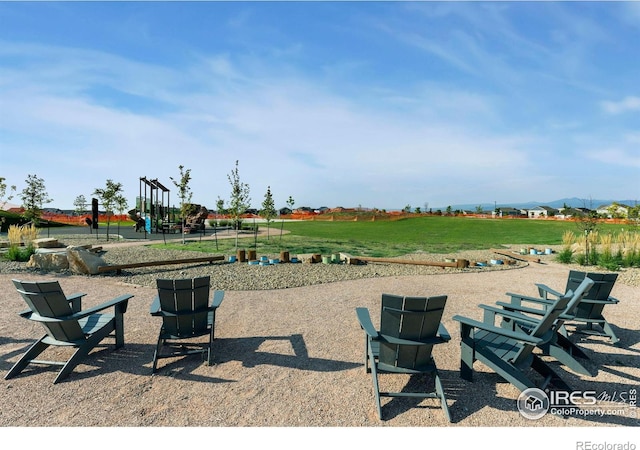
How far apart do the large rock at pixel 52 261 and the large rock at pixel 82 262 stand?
0.75 feet

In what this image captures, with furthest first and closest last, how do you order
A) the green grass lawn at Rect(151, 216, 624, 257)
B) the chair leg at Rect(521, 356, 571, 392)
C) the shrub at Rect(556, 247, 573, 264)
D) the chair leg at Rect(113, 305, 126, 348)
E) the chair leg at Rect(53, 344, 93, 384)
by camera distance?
the green grass lawn at Rect(151, 216, 624, 257), the shrub at Rect(556, 247, 573, 264), the chair leg at Rect(113, 305, 126, 348), the chair leg at Rect(53, 344, 93, 384), the chair leg at Rect(521, 356, 571, 392)

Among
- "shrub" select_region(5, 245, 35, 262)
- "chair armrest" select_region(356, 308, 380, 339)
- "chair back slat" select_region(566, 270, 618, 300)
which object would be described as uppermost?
"chair back slat" select_region(566, 270, 618, 300)

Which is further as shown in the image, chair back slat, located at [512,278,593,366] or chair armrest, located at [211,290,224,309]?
chair armrest, located at [211,290,224,309]

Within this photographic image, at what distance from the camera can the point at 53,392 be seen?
358cm

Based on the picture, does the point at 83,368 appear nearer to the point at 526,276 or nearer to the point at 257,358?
the point at 257,358

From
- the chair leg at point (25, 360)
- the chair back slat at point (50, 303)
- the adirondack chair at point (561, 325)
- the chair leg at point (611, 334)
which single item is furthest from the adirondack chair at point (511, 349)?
the chair leg at point (25, 360)

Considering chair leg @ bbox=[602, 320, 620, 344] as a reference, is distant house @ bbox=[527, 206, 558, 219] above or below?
above

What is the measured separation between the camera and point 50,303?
3.84 metres

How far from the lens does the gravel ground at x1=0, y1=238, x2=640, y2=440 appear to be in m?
3.20

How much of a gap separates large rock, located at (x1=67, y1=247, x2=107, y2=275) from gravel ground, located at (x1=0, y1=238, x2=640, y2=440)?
87.8 inches

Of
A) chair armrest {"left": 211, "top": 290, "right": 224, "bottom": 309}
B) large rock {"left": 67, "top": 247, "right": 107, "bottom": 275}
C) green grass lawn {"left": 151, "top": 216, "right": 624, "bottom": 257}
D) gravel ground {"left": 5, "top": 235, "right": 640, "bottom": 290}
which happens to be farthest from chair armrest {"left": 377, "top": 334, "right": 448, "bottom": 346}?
green grass lawn {"left": 151, "top": 216, "right": 624, "bottom": 257}

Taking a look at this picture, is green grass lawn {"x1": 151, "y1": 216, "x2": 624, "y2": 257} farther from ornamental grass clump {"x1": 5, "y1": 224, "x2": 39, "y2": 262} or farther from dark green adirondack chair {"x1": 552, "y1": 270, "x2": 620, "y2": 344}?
dark green adirondack chair {"x1": 552, "y1": 270, "x2": 620, "y2": 344}

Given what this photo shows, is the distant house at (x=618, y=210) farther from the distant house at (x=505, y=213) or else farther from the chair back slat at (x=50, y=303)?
the distant house at (x=505, y=213)

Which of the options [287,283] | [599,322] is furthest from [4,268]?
[599,322]
